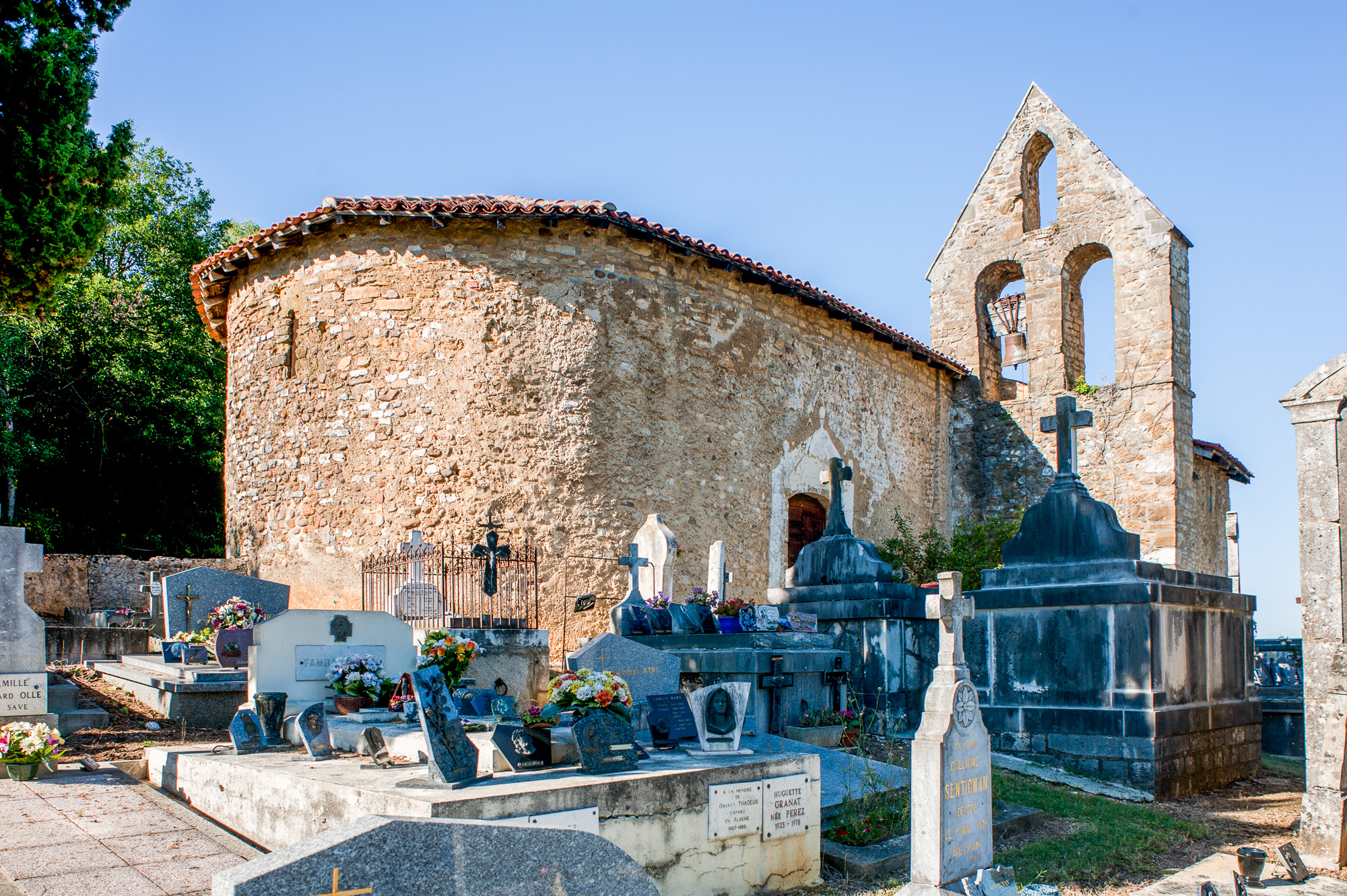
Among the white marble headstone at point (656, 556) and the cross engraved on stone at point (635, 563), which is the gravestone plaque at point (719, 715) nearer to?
the cross engraved on stone at point (635, 563)

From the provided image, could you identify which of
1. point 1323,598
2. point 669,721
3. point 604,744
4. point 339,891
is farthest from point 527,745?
point 1323,598

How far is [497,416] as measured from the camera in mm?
12602

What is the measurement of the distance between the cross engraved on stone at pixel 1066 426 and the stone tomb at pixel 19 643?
9316 millimetres

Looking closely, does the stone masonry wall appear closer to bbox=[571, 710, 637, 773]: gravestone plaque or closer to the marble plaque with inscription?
the marble plaque with inscription

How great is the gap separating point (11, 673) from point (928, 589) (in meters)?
8.82

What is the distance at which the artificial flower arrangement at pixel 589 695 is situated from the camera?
5559 millimetres

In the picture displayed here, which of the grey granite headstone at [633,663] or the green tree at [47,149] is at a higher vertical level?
the green tree at [47,149]

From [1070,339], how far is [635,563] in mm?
11617

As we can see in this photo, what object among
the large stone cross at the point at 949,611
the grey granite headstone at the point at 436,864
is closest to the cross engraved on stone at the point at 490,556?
the large stone cross at the point at 949,611

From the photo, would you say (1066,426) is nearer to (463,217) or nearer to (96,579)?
(463,217)

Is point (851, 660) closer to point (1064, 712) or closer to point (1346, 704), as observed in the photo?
point (1064, 712)

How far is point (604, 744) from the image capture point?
5.24m

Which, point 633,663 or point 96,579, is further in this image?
point 96,579

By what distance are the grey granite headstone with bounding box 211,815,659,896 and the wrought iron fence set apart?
7.58 metres
